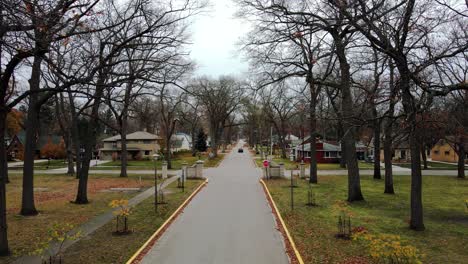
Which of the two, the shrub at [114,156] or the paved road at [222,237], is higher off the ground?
the shrub at [114,156]

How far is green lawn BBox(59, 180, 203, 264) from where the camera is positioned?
358 inches

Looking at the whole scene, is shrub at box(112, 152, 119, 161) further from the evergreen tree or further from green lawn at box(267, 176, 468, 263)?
green lawn at box(267, 176, 468, 263)

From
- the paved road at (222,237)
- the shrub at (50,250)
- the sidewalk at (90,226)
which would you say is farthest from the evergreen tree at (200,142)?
the shrub at (50,250)

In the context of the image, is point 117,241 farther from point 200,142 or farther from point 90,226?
point 200,142

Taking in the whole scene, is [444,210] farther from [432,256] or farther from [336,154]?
[336,154]

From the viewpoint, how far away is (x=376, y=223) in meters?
13.0

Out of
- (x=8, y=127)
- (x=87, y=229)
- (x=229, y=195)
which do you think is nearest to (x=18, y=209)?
(x=87, y=229)

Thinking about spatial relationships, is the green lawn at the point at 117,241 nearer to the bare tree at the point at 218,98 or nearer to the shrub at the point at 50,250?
the shrub at the point at 50,250

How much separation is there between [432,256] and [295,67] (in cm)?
1432

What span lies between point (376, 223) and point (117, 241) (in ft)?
27.7

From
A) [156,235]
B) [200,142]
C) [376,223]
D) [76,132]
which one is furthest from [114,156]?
[376,223]

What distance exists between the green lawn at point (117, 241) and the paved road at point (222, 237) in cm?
58

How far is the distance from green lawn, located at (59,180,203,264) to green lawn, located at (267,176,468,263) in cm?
437

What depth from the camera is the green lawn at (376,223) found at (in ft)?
30.9
